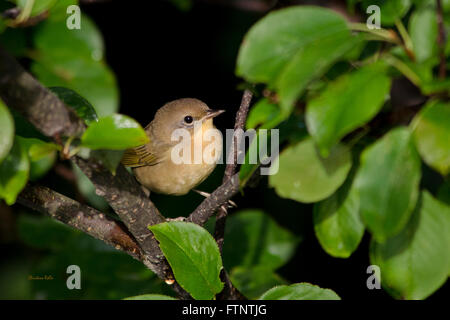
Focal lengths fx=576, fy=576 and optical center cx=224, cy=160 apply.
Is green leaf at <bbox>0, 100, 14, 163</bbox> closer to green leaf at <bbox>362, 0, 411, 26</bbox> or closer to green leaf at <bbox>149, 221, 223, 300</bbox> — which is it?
green leaf at <bbox>149, 221, 223, 300</bbox>

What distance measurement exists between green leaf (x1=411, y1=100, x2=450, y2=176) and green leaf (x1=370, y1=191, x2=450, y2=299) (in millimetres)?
280

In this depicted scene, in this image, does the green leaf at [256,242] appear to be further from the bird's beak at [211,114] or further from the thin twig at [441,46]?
the thin twig at [441,46]

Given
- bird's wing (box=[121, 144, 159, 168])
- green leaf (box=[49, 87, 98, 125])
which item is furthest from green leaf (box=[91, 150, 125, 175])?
bird's wing (box=[121, 144, 159, 168])

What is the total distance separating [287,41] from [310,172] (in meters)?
0.36

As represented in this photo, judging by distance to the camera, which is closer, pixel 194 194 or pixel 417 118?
pixel 417 118

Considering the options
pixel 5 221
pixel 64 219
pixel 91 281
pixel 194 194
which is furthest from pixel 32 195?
pixel 5 221

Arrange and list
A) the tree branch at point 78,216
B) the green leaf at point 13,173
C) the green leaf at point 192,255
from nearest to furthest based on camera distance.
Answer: the green leaf at point 13,173
the green leaf at point 192,255
the tree branch at point 78,216

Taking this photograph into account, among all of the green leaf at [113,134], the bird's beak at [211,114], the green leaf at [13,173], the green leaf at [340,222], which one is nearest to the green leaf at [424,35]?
the green leaf at [340,222]

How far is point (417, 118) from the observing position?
3.95 ft

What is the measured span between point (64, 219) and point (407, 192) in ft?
4.39

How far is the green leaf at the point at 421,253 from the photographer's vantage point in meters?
1.41

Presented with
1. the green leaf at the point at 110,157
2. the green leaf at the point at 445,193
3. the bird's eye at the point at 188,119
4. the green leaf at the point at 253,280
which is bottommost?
the green leaf at the point at 253,280

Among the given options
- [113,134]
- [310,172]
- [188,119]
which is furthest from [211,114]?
[113,134]

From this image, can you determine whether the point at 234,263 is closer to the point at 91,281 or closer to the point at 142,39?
the point at 91,281
